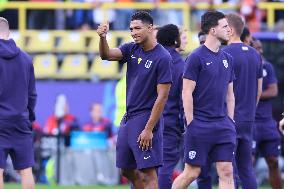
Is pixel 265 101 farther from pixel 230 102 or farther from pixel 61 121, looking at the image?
pixel 61 121

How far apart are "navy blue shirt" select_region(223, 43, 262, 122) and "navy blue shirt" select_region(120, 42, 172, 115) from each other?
185 cm

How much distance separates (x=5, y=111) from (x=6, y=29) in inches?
36.9

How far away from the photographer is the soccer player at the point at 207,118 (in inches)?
489

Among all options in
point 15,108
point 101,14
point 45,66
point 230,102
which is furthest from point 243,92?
point 101,14

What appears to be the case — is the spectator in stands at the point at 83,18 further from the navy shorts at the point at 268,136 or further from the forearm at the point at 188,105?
the forearm at the point at 188,105

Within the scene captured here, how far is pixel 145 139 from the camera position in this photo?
12031mm

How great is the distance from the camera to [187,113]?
12367 millimetres

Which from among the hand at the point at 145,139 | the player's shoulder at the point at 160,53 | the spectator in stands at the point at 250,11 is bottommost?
the hand at the point at 145,139

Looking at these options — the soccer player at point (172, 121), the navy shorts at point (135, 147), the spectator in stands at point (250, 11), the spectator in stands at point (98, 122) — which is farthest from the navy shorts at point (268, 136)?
the spectator in stands at point (250, 11)

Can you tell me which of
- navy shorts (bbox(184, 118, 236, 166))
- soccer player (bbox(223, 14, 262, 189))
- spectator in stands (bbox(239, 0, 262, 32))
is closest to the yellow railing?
Result: spectator in stands (bbox(239, 0, 262, 32))

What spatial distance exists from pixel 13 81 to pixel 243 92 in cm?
303

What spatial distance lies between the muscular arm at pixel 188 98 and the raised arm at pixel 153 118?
34 centimetres

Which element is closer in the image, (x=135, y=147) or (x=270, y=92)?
(x=135, y=147)

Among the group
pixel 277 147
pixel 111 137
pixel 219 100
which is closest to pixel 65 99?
pixel 111 137
